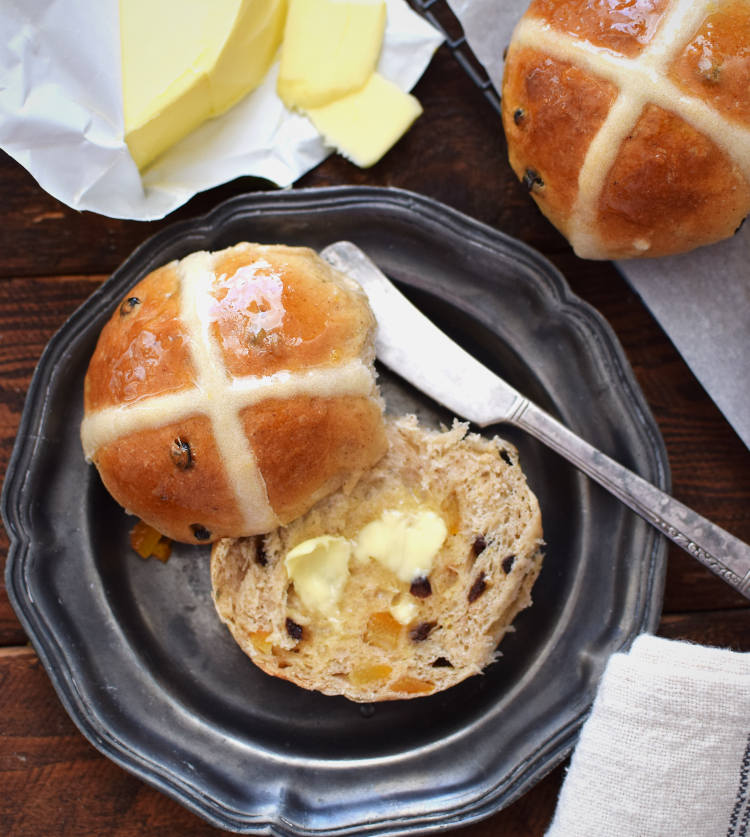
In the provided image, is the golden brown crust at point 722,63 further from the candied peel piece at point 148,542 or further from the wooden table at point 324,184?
the candied peel piece at point 148,542

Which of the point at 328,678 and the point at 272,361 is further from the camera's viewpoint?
the point at 328,678

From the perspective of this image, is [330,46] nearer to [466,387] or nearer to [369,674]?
[466,387]

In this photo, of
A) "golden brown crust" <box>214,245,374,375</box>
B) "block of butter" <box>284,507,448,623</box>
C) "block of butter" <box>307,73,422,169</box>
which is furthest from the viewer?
"block of butter" <box>307,73,422,169</box>

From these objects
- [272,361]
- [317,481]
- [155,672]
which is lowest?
[155,672]

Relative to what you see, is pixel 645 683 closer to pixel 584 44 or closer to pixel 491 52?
pixel 584 44

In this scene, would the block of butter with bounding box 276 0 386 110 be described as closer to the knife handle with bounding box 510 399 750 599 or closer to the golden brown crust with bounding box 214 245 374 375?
the golden brown crust with bounding box 214 245 374 375

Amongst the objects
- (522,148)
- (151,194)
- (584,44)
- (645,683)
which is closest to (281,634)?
(645,683)

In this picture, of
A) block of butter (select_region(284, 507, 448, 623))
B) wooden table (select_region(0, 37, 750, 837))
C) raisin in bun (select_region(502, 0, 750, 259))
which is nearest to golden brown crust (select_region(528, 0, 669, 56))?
raisin in bun (select_region(502, 0, 750, 259))
